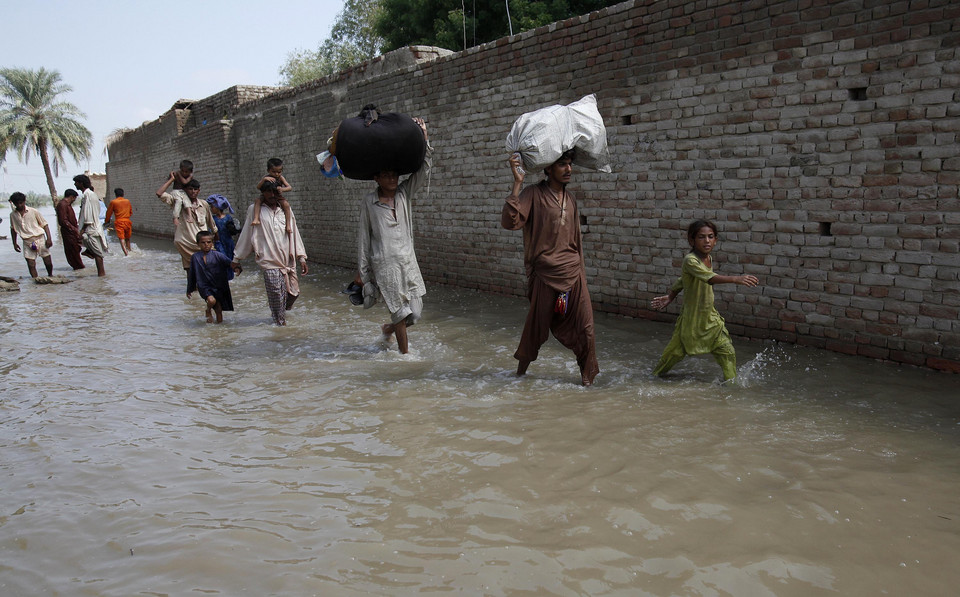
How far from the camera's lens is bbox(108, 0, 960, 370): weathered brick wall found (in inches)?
185

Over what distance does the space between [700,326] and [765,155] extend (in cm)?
188

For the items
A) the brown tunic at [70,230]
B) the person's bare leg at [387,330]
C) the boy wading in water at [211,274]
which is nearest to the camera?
the person's bare leg at [387,330]

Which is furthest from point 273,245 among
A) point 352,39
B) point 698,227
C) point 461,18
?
point 352,39

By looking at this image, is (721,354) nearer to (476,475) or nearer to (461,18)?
(476,475)

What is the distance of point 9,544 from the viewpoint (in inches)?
111

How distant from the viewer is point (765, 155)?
5605 millimetres

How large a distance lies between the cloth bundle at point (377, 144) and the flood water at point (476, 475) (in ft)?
5.38

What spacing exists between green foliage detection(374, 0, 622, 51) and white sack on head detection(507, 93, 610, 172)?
12726mm

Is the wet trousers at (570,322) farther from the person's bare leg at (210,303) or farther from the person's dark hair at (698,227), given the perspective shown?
the person's bare leg at (210,303)

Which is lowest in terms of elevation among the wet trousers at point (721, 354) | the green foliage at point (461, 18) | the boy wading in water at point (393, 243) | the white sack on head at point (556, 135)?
the wet trousers at point (721, 354)

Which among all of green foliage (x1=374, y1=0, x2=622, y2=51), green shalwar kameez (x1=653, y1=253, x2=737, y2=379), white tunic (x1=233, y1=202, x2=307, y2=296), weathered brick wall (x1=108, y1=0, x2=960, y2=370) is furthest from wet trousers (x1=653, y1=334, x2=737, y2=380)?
green foliage (x1=374, y1=0, x2=622, y2=51)

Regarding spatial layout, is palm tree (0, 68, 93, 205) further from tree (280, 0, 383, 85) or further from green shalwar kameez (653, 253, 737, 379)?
green shalwar kameez (653, 253, 737, 379)

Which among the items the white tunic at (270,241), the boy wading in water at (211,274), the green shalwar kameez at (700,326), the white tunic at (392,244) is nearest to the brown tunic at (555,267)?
the green shalwar kameez at (700,326)

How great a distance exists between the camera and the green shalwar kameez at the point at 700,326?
464 centimetres
